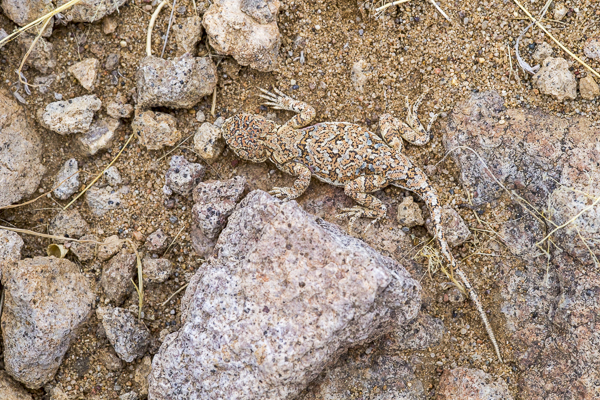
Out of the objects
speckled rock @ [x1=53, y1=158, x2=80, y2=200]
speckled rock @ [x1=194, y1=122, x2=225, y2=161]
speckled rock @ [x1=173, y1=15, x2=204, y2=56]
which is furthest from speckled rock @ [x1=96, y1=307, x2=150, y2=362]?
speckled rock @ [x1=173, y1=15, x2=204, y2=56]

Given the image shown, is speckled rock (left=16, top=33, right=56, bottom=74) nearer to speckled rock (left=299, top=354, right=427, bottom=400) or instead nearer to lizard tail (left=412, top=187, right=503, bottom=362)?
lizard tail (left=412, top=187, right=503, bottom=362)

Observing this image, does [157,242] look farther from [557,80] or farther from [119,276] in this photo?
[557,80]

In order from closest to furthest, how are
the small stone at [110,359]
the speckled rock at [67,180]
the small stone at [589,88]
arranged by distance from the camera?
the small stone at [589,88] → the small stone at [110,359] → the speckled rock at [67,180]

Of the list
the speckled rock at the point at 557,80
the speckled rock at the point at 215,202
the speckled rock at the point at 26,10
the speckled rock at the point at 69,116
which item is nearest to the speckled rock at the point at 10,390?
the speckled rock at the point at 215,202

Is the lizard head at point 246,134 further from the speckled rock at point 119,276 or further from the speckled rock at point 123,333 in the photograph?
the speckled rock at point 123,333

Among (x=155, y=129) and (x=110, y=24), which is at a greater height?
(x=110, y=24)

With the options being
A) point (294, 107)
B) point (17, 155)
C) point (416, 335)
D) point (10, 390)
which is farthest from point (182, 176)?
point (416, 335)
